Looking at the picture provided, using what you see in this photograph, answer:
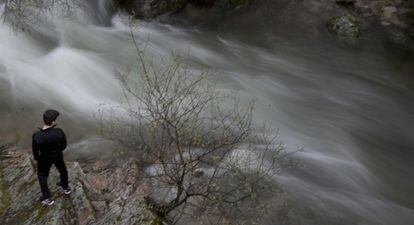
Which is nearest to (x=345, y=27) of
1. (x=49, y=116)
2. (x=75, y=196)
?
(x=75, y=196)

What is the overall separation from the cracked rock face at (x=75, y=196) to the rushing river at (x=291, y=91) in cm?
120

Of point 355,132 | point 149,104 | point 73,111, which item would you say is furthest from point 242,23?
point 149,104

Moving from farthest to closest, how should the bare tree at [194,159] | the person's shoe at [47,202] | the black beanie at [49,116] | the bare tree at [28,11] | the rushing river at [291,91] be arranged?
the bare tree at [28,11], the rushing river at [291,91], the bare tree at [194,159], the person's shoe at [47,202], the black beanie at [49,116]

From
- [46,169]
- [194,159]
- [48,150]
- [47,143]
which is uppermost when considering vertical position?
[47,143]

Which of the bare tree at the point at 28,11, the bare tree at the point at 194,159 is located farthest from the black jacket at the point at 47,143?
the bare tree at the point at 28,11

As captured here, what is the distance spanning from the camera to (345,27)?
642 inches

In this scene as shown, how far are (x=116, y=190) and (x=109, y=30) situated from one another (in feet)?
28.3

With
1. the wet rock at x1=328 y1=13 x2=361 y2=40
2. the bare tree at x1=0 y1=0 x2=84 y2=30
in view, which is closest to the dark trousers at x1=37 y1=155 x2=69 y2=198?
the bare tree at x1=0 y1=0 x2=84 y2=30

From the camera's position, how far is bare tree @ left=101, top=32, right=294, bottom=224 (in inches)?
310

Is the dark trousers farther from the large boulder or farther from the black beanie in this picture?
the large boulder

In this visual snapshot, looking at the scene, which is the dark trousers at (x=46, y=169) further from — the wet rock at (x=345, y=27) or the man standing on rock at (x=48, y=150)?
the wet rock at (x=345, y=27)

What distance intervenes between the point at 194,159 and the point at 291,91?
228 inches

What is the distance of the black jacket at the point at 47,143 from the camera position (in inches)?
263

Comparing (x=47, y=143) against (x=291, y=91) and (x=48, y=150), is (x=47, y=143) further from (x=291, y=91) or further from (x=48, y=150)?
(x=291, y=91)
